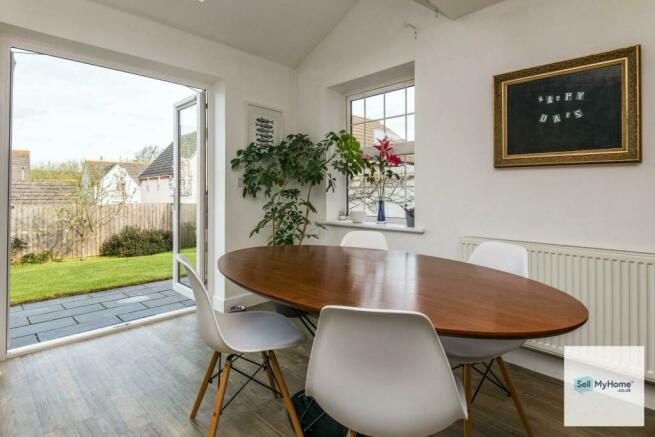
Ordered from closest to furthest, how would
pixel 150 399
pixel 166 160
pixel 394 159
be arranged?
pixel 150 399 → pixel 394 159 → pixel 166 160

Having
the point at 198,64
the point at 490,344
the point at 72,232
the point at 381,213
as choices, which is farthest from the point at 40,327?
the point at 490,344

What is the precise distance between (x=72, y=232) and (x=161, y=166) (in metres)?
1.13

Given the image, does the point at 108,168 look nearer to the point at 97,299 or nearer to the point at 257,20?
the point at 97,299

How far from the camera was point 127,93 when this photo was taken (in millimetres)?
3736

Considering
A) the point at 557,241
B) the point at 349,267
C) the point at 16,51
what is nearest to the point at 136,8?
the point at 16,51

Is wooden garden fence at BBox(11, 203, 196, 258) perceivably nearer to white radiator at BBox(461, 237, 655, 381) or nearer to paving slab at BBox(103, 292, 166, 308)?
paving slab at BBox(103, 292, 166, 308)

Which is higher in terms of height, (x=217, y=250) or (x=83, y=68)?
(x=83, y=68)

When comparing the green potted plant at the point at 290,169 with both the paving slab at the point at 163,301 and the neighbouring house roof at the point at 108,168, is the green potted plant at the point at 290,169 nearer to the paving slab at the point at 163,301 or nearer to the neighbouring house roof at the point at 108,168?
the paving slab at the point at 163,301

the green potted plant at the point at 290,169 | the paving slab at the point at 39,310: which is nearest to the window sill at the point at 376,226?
the green potted plant at the point at 290,169

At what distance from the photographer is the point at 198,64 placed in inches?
124

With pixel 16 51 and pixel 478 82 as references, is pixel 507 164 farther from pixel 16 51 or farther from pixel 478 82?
pixel 16 51

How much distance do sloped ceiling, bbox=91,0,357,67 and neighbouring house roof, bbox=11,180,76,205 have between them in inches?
62.8

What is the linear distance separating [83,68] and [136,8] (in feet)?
3.18

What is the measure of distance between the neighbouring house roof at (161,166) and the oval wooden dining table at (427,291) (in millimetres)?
2444
